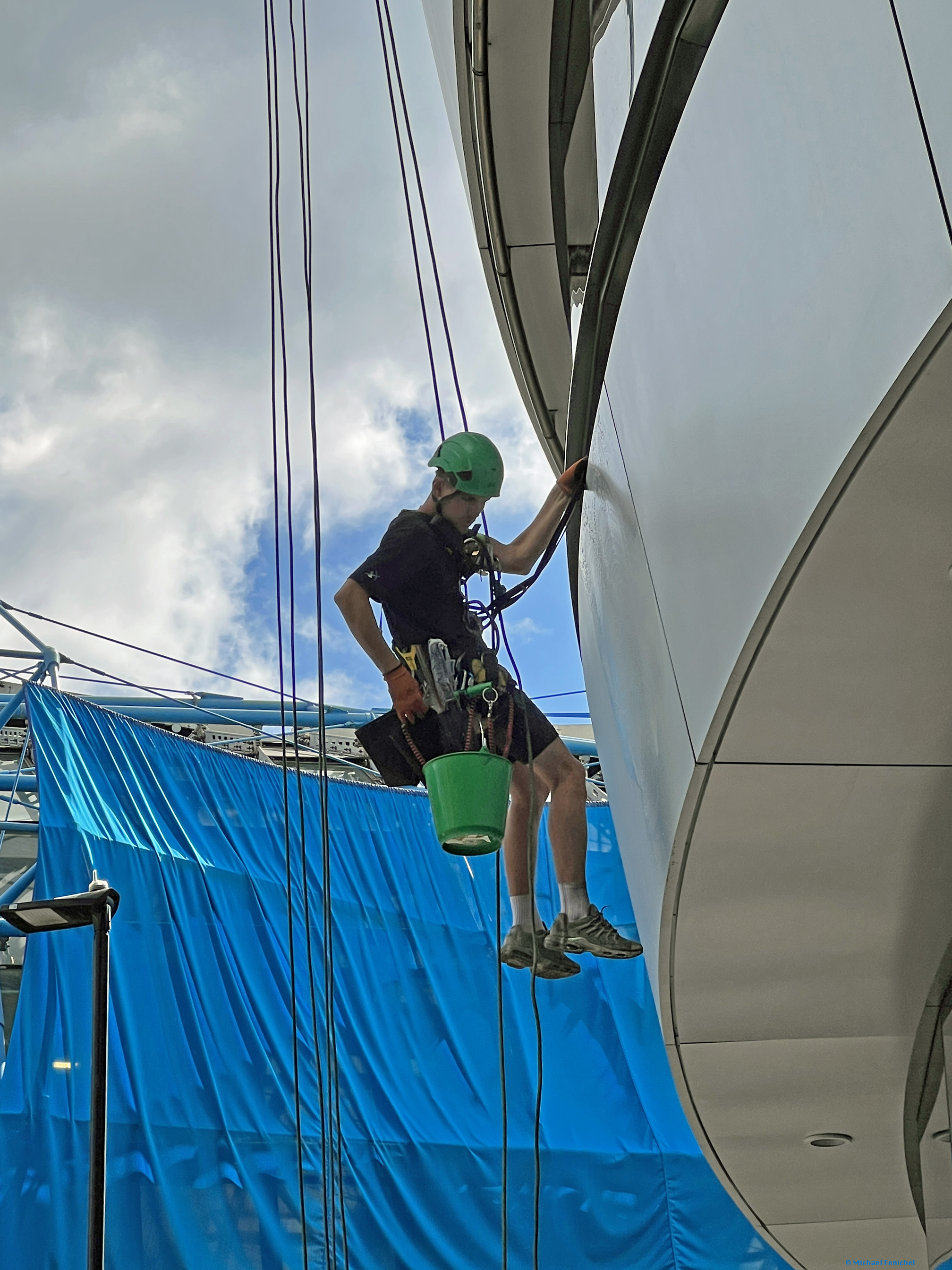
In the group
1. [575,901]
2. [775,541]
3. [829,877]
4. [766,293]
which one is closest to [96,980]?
[575,901]

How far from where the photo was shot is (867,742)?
307cm

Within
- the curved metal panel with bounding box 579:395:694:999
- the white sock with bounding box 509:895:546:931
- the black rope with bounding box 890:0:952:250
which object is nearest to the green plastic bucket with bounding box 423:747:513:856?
the curved metal panel with bounding box 579:395:694:999

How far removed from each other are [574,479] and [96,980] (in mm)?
2453

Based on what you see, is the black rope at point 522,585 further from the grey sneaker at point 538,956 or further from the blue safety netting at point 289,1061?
the blue safety netting at point 289,1061

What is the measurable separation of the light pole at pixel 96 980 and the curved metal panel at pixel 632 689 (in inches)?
73.7

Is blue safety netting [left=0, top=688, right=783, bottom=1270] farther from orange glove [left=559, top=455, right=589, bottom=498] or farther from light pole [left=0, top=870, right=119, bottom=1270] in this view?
orange glove [left=559, top=455, right=589, bottom=498]

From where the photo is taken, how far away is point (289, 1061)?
10734 mm

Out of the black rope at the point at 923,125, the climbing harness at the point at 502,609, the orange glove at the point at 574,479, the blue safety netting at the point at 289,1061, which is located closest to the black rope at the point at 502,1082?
the climbing harness at the point at 502,609

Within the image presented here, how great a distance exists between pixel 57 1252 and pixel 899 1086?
23.3 feet

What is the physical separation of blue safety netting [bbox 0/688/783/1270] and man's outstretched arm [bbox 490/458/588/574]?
23.5 feet

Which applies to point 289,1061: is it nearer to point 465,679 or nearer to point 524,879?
point 524,879

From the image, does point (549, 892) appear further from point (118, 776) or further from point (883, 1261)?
point (883, 1261)

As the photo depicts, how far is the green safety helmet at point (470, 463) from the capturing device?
4113 mm

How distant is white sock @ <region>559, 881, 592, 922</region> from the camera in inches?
166
